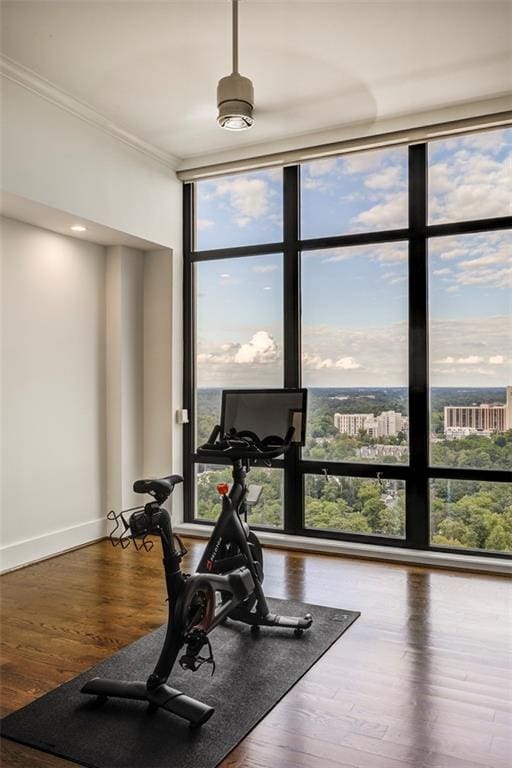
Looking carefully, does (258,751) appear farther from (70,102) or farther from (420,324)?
(70,102)

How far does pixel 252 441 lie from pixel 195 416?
2077 millimetres

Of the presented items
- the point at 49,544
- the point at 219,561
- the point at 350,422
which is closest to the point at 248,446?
the point at 219,561

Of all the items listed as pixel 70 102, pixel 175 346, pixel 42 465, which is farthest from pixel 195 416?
pixel 70 102

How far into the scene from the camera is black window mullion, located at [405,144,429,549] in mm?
4293

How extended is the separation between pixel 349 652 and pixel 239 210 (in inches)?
138

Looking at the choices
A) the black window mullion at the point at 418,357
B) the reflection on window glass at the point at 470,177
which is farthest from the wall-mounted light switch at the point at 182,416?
the reflection on window glass at the point at 470,177

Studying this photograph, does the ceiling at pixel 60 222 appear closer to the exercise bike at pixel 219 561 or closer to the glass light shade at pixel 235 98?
the glass light shade at pixel 235 98

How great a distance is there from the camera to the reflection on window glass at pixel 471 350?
4109mm

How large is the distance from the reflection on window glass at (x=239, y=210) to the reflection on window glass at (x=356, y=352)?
1.44 ft

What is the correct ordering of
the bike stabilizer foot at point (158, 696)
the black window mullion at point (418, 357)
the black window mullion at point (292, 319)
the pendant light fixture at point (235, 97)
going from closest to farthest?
1. the bike stabilizer foot at point (158, 696)
2. the pendant light fixture at point (235, 97)
3. the black window mullion at point (418, 357)
4. the black window mullion at point (292, 319)

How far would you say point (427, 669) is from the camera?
2.63 m

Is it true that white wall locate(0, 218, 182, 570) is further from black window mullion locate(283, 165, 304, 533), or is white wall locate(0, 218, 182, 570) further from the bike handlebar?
the bike handlebar

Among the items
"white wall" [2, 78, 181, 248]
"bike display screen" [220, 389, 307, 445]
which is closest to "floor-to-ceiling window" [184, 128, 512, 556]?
"white wall" [2, 78, 181, 248]

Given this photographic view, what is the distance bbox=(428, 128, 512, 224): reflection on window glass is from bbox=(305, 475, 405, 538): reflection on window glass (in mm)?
1981
